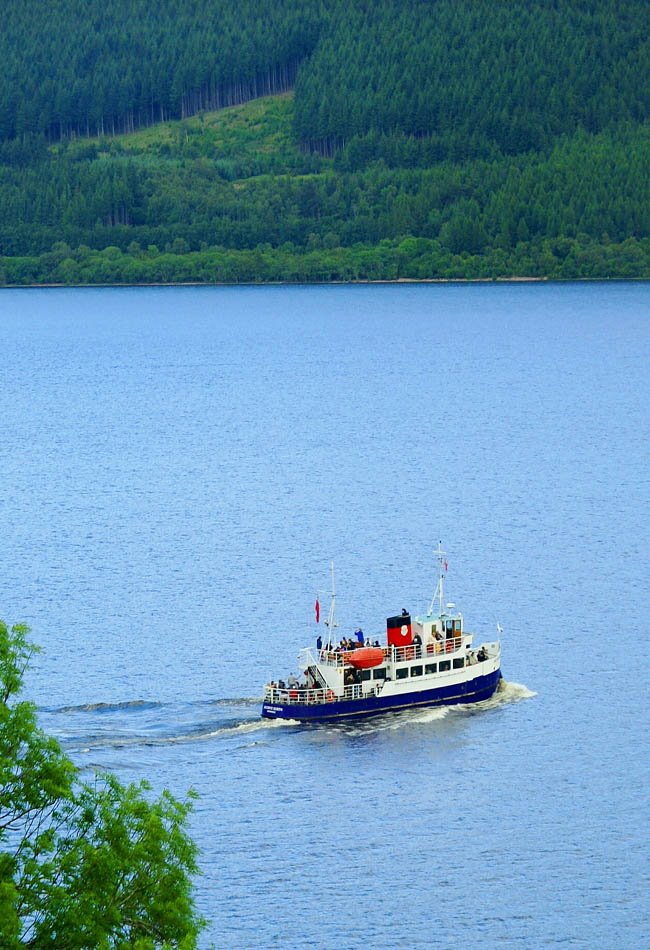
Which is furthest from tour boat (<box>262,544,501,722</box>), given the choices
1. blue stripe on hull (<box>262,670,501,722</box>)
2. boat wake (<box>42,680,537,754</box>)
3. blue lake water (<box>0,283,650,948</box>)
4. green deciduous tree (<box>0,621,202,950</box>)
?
green deciduous tree (<box>0,621,202,950</box>)

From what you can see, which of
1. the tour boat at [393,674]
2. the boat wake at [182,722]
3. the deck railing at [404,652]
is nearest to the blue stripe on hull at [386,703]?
the tour boat at [393,674]

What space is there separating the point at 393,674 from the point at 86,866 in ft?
140

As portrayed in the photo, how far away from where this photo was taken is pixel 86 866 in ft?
142

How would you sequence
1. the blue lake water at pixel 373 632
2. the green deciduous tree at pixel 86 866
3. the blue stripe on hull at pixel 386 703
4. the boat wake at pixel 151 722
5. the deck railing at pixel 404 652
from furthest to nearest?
the deck railing at pixel 404 652
the blue stripe on hull at pixel 386 703
the boat wake at pixel 151 722
the blue lake water at pixel 373 632
the green deciduous tree at pixel 86 866

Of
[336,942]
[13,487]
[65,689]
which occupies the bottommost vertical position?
[336,942]

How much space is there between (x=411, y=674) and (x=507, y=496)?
58.9 metres

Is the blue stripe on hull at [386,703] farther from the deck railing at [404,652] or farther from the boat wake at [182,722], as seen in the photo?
the deck railing at [404,652]

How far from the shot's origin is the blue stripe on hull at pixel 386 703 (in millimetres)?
83562

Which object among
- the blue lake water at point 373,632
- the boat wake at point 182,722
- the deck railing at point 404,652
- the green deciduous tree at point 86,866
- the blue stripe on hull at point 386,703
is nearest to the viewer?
the green deciduous tree at point 86,866

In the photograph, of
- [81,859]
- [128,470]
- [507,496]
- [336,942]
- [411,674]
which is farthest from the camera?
[128,470]

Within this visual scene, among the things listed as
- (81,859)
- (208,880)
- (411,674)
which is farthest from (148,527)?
(81,859)

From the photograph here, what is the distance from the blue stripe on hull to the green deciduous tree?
38.1 m

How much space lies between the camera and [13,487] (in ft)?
500

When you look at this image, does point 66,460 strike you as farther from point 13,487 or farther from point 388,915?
point 388,915
